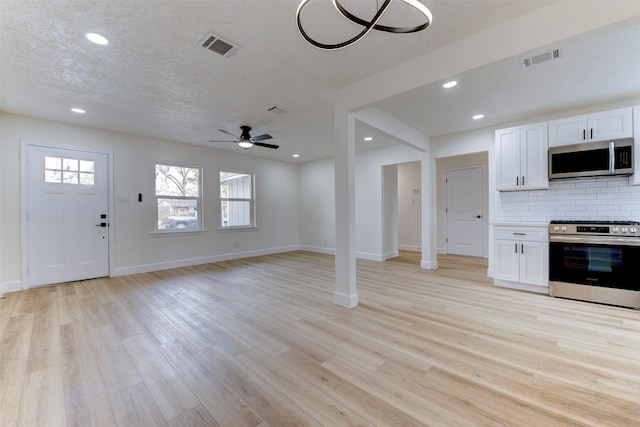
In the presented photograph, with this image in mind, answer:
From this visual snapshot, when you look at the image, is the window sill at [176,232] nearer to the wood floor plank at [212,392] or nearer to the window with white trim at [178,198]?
the window with white trim at [178,198]

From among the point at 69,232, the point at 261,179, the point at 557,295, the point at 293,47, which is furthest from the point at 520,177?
the point at 69,232

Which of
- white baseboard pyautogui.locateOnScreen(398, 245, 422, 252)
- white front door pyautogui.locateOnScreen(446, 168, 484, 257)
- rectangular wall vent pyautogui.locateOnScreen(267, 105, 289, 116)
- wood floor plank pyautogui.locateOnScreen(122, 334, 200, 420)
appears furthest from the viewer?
white baseboard pyautogui.locateOnScreen(398, 245, 422, 252)

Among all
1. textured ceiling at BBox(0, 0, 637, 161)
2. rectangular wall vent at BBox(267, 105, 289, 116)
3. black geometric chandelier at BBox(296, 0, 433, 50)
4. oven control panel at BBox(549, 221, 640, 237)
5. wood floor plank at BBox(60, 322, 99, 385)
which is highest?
rectangular wall vent at BBox(267, 105, 289, 116)

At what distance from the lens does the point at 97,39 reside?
2.22 meters

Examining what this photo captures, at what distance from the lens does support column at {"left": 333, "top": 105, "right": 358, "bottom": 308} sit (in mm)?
3145

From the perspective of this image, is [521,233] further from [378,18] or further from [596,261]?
[378,18]

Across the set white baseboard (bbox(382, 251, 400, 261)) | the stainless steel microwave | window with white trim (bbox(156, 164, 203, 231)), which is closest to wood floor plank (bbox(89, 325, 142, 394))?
window with white trim (bbox(156, 164, 203, 231))

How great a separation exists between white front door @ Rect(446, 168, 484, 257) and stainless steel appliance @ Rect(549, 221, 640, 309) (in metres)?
3.10

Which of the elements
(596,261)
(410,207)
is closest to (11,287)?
(596,261)

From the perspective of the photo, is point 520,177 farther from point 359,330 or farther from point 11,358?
point 11,358

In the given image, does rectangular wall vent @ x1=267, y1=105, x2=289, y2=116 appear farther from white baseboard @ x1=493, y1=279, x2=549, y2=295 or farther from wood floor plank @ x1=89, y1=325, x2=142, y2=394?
white baseboard @ x1=493, y1=279, x2=549, y2=295

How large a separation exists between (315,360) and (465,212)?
6155 mm

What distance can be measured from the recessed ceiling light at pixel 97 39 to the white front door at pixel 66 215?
3199 millimetres

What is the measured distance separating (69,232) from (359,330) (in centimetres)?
509
